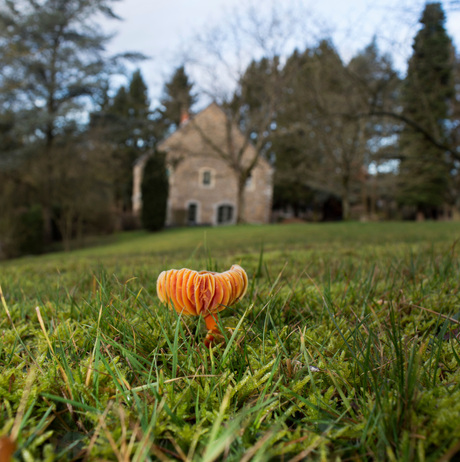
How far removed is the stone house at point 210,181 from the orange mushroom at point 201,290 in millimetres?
26618

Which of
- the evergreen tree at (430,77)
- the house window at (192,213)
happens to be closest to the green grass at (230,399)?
the evergreen tree at (430,77)

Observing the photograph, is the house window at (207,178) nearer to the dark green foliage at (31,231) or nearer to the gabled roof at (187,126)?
the gabled roof at (187,126)

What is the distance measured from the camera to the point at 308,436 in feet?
2.42

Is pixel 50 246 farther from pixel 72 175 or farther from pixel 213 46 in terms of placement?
pixel 213 46

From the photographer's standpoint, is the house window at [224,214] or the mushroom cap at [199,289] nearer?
the mushroom cap at [199,289]

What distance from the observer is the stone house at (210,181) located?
1115 inches

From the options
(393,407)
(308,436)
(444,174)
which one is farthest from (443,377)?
(444,174)

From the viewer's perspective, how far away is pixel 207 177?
97.2ft

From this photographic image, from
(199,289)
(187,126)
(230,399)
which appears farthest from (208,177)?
(230,399)

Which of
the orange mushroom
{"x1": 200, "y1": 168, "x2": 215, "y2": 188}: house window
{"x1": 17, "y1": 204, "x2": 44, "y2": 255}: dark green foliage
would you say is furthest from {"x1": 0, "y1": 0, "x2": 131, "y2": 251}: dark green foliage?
the orange mushroom

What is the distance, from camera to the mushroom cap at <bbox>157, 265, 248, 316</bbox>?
1103mm

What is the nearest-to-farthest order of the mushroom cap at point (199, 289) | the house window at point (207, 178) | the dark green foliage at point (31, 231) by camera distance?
the mushroom cap at point (199, 289), the dark green foliage at point (31, 231), the house window at point (207, 178)

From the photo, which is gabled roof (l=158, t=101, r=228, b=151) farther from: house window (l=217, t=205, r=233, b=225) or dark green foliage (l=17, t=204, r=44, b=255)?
dark green foliage (l=17, t=204, r=44, b=255)

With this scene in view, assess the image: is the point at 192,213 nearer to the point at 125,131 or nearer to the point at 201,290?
the point at 125,131
